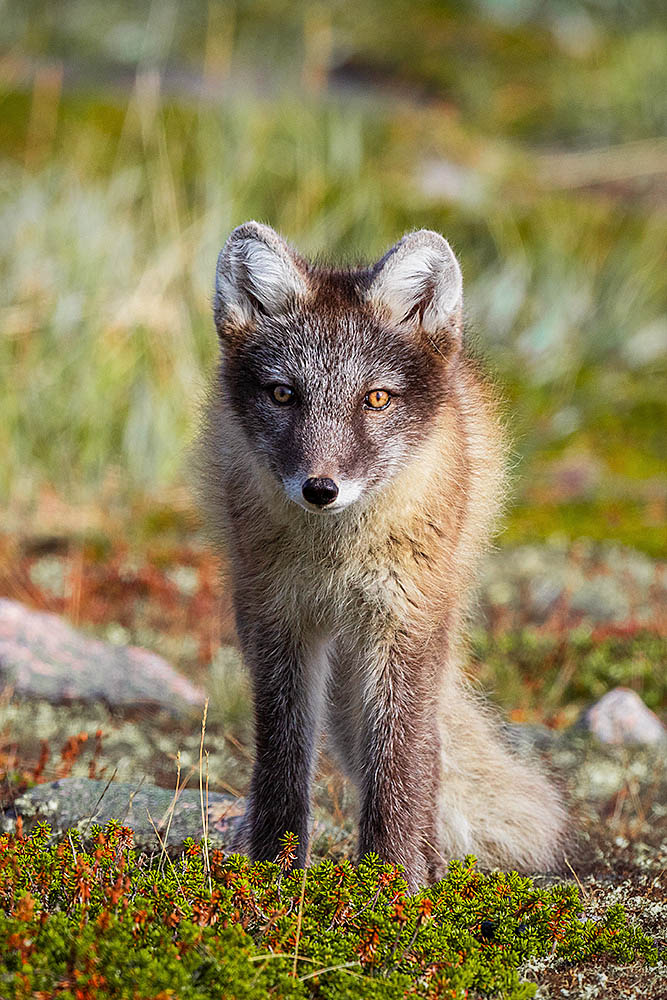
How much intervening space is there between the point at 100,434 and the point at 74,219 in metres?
1.84

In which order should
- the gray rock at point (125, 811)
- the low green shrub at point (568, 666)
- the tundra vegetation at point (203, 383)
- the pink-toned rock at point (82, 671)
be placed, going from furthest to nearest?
the low green shrub at point (568, 666) < the pink-toned rock at point (82, 671) < the gray rock at point (125, 811) < the tundra vegetation at point (203, 383)

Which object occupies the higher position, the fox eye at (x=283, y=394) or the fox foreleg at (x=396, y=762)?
the fox eye at (x=283, y=394)

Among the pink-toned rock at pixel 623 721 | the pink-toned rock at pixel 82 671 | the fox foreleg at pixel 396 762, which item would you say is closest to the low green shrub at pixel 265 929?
the fox foreleg at pixel 396 762

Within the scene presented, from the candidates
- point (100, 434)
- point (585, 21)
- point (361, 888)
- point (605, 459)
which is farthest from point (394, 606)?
point (585, 21)

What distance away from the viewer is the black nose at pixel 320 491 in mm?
2910

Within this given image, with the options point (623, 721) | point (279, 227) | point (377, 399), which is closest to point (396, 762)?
point (377, 399)

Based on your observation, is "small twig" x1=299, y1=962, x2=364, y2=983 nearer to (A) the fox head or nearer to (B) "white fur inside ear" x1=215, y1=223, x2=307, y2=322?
(A) the fox head

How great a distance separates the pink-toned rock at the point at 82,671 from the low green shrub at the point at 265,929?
201 cm

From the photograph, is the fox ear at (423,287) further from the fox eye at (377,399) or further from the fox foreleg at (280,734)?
the fox foreleg at (280,734)

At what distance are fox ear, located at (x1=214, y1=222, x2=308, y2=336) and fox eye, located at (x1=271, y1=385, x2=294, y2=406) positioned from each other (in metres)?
0.27

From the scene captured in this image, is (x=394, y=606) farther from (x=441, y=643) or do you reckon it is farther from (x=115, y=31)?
(x=115, y=31)

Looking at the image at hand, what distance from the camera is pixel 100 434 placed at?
753 cm

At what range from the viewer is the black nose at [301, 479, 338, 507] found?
291cm

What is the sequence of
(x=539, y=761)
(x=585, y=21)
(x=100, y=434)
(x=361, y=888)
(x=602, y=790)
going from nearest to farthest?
1. (x=361, y=888)
2. (x=539, y=761)
3. (x=602, y=790)
4. (x=100, y=434)
5. (x=585, y=21)
